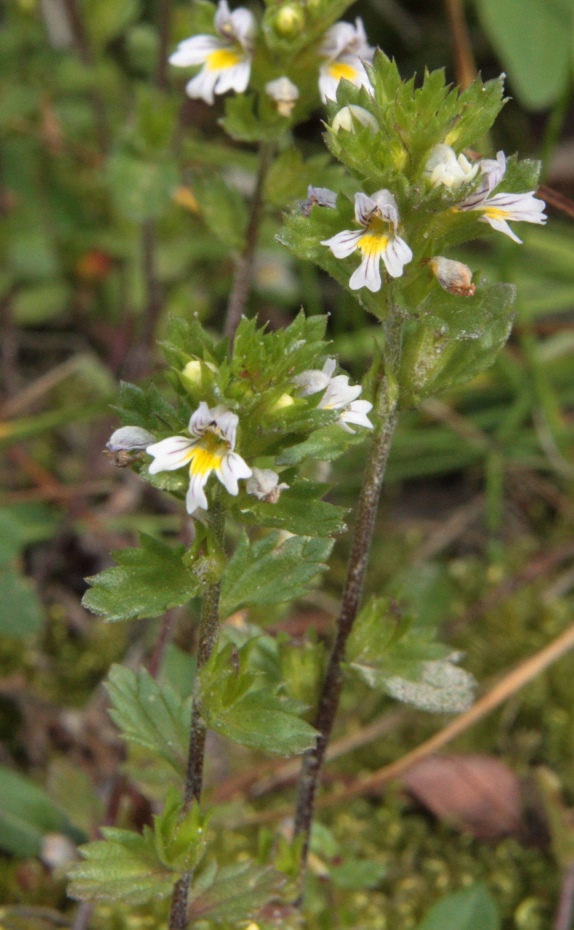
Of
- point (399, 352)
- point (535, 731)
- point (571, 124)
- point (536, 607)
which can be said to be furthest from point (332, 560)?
point (571, 124)

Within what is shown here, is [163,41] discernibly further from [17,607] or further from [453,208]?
[453,208]

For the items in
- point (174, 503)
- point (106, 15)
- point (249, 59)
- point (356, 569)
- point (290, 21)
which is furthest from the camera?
point (174, 503)

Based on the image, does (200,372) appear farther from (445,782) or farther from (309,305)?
(309,305)

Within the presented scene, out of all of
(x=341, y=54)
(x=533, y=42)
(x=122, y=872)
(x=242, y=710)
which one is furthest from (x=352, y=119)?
(x=533, y=42)

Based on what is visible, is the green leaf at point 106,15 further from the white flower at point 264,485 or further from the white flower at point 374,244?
the white flower at point 264,485

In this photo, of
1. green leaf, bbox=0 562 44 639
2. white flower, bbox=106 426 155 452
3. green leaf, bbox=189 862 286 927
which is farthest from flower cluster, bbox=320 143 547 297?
green leaf, bbox=0 562 44 639

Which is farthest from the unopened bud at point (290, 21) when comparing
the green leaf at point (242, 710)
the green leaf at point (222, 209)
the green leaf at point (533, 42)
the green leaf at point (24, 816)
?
the green leaf at point (24, 816)

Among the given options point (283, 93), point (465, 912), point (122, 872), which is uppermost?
point (283, 93)
